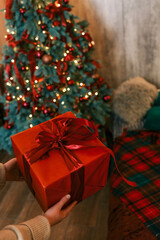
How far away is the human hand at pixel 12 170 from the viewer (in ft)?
3.21

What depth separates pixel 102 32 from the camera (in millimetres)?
2145

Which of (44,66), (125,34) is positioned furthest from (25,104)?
(125,34)

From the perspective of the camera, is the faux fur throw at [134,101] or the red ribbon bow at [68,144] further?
the faux fur throw at [134,101]

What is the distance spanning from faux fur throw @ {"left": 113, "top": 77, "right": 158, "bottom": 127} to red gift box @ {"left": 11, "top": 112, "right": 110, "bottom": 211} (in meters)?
1.03

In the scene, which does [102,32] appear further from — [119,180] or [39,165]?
[39,165]

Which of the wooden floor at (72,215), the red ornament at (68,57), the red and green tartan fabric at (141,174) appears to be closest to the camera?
the red and green tartan fabric at (141,174)

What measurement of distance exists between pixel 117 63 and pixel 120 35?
289 millimetres

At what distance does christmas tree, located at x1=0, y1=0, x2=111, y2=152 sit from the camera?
144 cm

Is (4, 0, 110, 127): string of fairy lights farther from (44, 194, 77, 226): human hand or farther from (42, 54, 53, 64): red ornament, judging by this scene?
(44, 194, 77, 226): human hand

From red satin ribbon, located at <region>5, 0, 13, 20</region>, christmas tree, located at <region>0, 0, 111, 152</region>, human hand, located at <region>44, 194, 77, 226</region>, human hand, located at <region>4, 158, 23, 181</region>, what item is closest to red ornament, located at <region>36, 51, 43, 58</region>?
christmas tree, located at <region>0, 0, 111, 152</region>

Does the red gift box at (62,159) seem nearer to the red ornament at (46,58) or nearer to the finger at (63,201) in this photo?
the finger at (63,201)

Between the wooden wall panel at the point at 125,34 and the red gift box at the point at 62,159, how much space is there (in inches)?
59.6

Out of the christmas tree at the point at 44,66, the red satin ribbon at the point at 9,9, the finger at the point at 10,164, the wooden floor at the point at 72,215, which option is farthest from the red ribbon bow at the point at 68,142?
the red satin ribbon at the point at 9,9

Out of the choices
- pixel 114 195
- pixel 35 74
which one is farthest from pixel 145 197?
pixel 35 74
